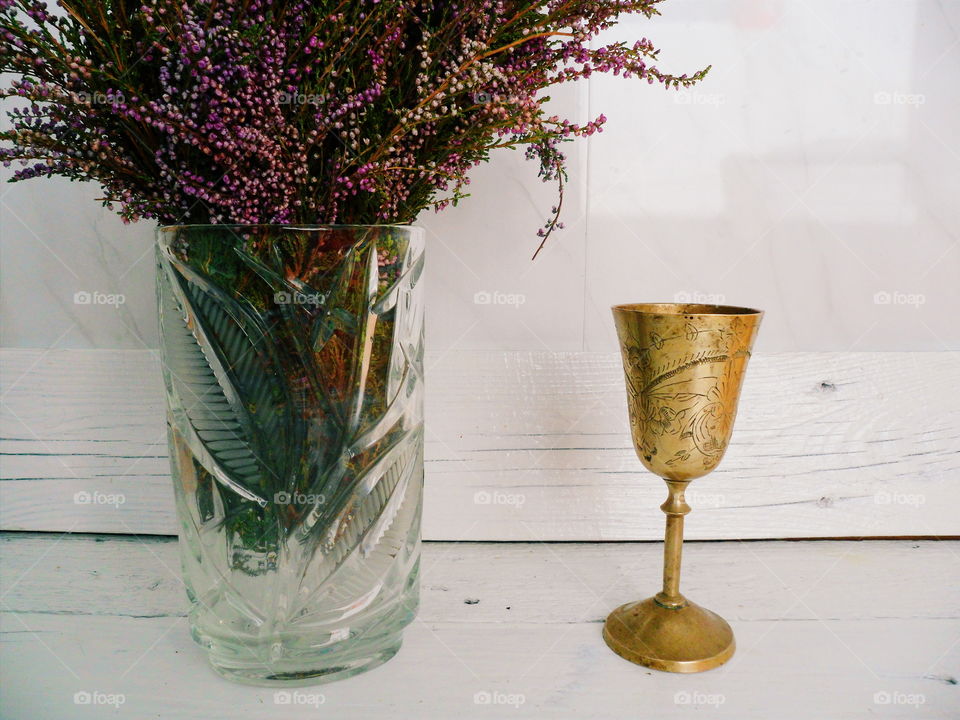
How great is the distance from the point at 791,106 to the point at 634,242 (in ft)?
0.81

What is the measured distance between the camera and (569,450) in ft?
2.72

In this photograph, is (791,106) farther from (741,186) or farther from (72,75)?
(72,75)

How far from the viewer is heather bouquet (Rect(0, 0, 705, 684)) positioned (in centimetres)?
46

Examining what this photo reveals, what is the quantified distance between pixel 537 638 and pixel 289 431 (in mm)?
304

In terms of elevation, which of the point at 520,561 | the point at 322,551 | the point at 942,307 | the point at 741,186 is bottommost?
the point at 520,561

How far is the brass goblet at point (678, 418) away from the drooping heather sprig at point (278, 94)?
180 millimetres

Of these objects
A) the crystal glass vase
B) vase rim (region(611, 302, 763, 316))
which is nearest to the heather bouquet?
the crystal glass vase

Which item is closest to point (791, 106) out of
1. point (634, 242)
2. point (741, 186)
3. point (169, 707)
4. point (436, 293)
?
point (741, 186)

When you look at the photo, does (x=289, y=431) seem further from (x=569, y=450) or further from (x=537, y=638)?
(x=569, y=450)

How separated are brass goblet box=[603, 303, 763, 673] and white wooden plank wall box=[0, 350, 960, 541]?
0.70 feet

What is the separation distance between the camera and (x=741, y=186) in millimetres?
828

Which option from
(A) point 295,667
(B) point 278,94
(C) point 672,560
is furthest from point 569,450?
(B) point 278,94

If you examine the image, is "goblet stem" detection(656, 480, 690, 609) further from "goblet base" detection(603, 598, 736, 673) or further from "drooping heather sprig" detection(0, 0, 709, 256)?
"drooping heather sprig" detection(0, 0, 709, 256)

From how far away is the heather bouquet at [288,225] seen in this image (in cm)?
46
